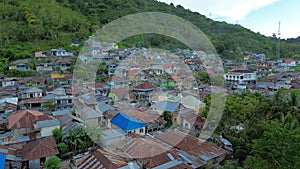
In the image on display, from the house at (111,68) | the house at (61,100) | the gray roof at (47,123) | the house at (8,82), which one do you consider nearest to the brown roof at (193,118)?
the gray roof at (47,123)

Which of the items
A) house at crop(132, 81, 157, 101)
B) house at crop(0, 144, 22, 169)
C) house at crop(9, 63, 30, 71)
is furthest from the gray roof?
house at crop(9, 63, 30, 71)

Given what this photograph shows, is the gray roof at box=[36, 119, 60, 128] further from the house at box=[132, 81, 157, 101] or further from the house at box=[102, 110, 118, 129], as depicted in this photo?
the house at box=[132, 81, 157, 101]

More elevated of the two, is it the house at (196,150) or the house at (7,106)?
the house at (7,106)

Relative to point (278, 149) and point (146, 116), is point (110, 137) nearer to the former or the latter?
point (146, 116)

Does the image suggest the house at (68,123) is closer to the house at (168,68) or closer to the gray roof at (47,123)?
the gray roof at (47,123)

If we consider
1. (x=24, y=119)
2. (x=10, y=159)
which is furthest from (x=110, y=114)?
(x=10, y=159)

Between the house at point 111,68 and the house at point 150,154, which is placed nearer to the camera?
the house at point 150,154
